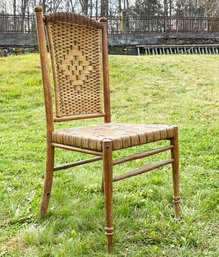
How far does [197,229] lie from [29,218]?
2.71ft

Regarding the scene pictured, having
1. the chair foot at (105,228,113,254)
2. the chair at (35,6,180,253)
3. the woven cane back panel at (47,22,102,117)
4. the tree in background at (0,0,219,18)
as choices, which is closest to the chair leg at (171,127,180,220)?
the chair at (35,6,180,253)

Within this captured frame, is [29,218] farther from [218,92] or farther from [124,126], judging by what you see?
[218,92]

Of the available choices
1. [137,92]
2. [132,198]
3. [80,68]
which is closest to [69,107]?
[80,68]

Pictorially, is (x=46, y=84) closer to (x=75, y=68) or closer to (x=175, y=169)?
(x=75, y=68)

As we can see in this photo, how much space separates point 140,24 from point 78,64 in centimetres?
1106

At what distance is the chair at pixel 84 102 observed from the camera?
1.50 m

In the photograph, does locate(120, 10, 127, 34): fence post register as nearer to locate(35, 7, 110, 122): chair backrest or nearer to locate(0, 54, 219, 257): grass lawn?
locate(0, 54, 219, 257): grass lawn

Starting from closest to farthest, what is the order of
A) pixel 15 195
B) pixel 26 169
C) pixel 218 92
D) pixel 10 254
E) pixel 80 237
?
pixel 10 254 < pixel 80 237 < pixel 15 195 < pixel 26 169 < pixel 218 92

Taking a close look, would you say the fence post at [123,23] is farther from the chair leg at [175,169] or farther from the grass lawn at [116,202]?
the chair leg at [175,169]

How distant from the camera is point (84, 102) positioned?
2018 millimetres

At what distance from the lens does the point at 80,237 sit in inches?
61.6

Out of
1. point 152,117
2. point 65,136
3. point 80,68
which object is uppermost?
point 80,68

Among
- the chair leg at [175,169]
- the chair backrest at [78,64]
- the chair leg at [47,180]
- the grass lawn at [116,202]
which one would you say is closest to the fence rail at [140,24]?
the grass lawn at [116,202]

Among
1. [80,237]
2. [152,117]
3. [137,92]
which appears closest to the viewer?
[80,237]
